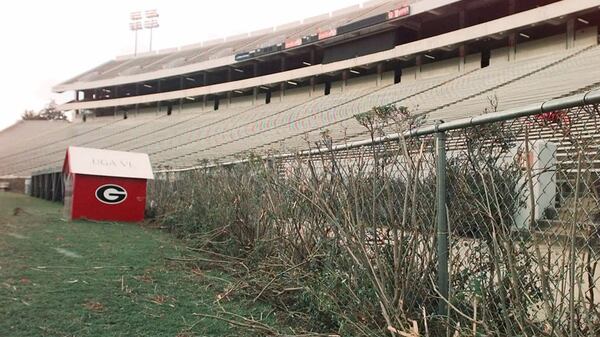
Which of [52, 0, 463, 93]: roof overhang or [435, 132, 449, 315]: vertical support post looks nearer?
[435, 132, 449, 315]: vertical support post

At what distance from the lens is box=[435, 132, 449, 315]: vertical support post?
2.47 metres

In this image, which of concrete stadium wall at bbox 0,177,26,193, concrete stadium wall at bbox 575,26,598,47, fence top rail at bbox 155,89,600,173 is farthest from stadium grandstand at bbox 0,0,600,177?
fence top rail at bbox 155,89,600,173

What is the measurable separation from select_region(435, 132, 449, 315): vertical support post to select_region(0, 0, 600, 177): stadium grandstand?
6.64 meters

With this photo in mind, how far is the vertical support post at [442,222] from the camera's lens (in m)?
2.47

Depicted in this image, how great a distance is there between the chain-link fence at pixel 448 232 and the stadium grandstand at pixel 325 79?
5.60 metres

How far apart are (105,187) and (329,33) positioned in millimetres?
22530

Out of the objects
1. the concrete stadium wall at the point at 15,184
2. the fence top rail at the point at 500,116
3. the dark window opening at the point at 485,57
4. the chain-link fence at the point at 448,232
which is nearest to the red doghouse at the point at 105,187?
the chain-link fence at the point at 448,232

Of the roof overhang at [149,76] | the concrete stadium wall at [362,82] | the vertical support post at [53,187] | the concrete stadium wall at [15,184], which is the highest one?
the roof overhang at [149,76]

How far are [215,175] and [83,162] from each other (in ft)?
16.7

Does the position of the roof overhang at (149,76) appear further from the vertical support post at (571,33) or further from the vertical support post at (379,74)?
the vertical support post at (571,33)

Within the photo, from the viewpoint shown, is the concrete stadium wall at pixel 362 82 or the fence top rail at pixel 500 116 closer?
the fence top rail at pixel 500 116

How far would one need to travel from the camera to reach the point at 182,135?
33.1 metres

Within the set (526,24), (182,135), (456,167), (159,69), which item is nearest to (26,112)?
(159,69)

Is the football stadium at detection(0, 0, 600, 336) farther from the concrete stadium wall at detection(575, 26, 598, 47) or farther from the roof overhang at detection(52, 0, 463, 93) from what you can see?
the roof overhang at detection(52, 0, 463, 93)
